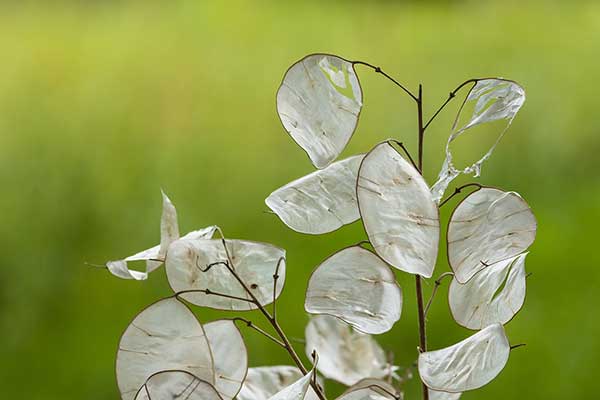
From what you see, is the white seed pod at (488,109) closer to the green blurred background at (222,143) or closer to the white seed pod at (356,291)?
the white seed pod at (356,291)

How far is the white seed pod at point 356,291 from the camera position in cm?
39

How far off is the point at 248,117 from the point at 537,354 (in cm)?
76

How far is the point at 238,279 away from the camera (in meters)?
0.41

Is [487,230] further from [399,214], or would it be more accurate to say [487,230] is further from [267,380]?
[267,380]

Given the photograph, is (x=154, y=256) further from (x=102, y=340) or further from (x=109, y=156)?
(x=109, y=156)

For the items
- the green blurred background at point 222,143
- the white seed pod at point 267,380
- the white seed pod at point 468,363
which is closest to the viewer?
the white seed pod at point 468,363

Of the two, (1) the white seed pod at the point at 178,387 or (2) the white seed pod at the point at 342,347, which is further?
(2) the white seed pod at the point at 342,347

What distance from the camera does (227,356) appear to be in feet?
1.39

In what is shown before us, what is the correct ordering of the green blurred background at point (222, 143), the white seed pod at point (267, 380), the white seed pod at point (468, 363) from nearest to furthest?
the white seed pod at point (468, 363) → the white seed pod at point (267, 380) → the green blurred background at point (222, 143)

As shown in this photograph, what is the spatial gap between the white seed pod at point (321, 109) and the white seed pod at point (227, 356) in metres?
0.10

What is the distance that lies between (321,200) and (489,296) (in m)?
0.10

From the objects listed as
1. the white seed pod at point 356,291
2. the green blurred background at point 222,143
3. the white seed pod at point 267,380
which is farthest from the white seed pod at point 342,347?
the green blurred background at point 222,143

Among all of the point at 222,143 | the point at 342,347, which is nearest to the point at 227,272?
the point at 342,347

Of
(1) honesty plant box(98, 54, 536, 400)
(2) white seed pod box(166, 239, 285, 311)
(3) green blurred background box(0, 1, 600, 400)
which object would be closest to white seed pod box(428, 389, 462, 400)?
(1) honesty plant box(98, 54, 536, 400)
